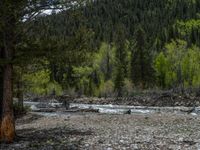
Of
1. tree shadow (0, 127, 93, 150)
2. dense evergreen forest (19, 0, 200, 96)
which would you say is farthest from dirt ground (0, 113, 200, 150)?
dense evergreen forest (19, 0, 200, 96)

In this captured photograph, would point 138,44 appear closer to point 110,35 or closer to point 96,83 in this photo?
point 96,83

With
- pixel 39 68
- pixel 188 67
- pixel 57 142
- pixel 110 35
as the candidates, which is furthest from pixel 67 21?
pixel 110 35

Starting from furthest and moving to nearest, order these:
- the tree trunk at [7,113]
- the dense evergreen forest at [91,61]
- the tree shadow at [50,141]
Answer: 1. the dense evergreen forest at [91,61]
2. the tree trunk at [7,113]
3. the tree shadow at [50,141]

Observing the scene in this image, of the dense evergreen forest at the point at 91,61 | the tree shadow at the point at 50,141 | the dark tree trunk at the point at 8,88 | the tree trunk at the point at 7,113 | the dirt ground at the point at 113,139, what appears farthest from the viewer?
the dense evergreen forest at the point at 91,61

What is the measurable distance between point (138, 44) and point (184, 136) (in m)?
67.9

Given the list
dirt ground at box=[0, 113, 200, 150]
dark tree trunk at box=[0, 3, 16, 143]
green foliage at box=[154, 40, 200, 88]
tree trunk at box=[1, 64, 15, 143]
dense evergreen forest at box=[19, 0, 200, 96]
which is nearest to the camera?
dirt ground at box=[0, 113, 200, 150]

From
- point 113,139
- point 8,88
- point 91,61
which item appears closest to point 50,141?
point 113,139

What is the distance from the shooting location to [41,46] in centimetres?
1831

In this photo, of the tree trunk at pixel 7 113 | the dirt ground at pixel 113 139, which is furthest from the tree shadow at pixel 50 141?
the tree trunk at pixel 7 113

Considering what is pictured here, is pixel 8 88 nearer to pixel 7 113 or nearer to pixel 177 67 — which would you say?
pixel 7 113

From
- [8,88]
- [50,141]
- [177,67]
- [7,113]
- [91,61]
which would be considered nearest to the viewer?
[50,141]

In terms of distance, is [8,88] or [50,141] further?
[8,88]

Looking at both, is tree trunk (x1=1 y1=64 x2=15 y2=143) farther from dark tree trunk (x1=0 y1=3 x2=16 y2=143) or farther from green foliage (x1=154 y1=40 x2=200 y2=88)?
green foliage (x1=154 y1=40 x2=200 y2=88)

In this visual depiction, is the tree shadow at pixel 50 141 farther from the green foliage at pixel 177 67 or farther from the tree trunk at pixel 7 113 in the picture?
the green foliage at pixel 177 67
